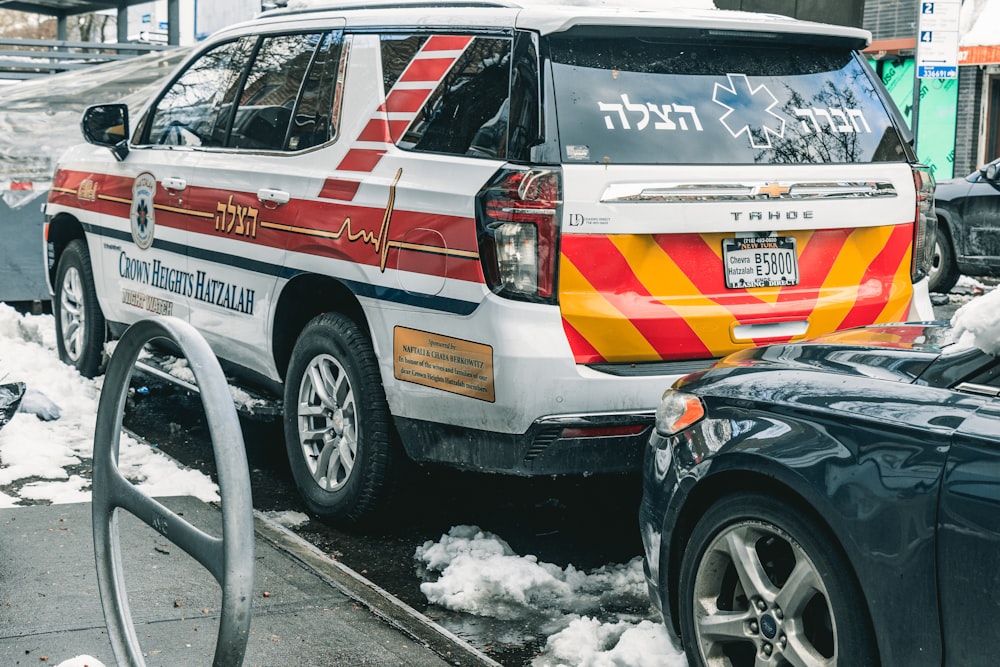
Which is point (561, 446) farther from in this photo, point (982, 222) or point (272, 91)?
point (982, 222)

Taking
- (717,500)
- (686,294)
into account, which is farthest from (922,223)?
(717,500)

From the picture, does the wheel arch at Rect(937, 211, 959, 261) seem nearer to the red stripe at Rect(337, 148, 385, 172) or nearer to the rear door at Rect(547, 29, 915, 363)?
the rear door at Rect(547, 29, 915, 363)

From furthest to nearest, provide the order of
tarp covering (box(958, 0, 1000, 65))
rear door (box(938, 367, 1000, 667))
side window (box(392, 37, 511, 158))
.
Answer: tarp covering (box(958, 0, 1000, 65)) → side window (box(392, 37, 511, 158)) → rear door (box(938, 367, 1000, 667))

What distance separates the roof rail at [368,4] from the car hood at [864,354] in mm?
1647

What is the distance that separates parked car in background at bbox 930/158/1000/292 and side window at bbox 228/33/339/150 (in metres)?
8.74

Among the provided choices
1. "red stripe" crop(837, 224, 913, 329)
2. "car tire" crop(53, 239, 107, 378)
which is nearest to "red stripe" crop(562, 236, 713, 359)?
"red stripe" crop(837, 224, 913, 329)

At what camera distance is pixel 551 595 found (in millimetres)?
4500

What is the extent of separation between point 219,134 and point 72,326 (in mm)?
2279

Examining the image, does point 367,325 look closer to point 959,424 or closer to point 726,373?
point 726,373

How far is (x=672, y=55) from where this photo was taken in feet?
14.9

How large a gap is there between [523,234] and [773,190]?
951 mm

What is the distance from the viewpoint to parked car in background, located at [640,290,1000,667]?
8.90 feet

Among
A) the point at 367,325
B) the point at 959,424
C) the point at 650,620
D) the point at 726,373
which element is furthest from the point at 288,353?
the point at 959,424

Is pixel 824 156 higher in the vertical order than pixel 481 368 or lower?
higher
